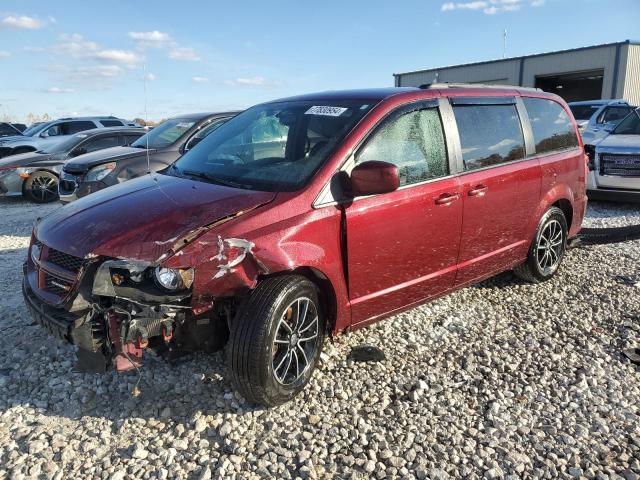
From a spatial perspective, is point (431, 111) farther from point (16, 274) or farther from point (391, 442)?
point (16, 274)

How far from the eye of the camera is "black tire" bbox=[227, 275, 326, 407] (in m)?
2.90

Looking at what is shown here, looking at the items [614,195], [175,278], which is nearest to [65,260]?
[175,278]

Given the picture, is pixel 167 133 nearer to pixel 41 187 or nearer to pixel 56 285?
pixel 41 187

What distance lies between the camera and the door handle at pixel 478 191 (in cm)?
404

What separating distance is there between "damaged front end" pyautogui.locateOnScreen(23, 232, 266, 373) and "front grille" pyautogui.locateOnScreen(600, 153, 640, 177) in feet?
26.3

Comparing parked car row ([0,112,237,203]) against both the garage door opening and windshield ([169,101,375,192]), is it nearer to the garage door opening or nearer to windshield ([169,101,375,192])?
windshield ([169,101,375,192])

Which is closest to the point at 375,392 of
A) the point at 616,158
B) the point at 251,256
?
the point at 251,256

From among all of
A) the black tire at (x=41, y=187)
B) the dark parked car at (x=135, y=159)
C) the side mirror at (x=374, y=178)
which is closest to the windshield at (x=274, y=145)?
the side mirror at (x=374, y=178)

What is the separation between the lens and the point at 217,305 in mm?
2990

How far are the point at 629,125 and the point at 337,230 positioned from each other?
8.82 meters

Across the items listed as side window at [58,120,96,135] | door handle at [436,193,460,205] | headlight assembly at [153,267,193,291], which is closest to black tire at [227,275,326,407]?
headlight assembly at [153,267,193,291]

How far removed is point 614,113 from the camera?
1426 centimetres

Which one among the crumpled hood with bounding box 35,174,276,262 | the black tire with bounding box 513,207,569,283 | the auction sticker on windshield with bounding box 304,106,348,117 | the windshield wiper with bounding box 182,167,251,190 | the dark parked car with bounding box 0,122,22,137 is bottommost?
the black tire with bounding box 513,207,569,283

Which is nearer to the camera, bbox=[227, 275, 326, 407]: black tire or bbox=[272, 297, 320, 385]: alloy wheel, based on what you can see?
bbox=[227, 275, 326, 407]: black tire
